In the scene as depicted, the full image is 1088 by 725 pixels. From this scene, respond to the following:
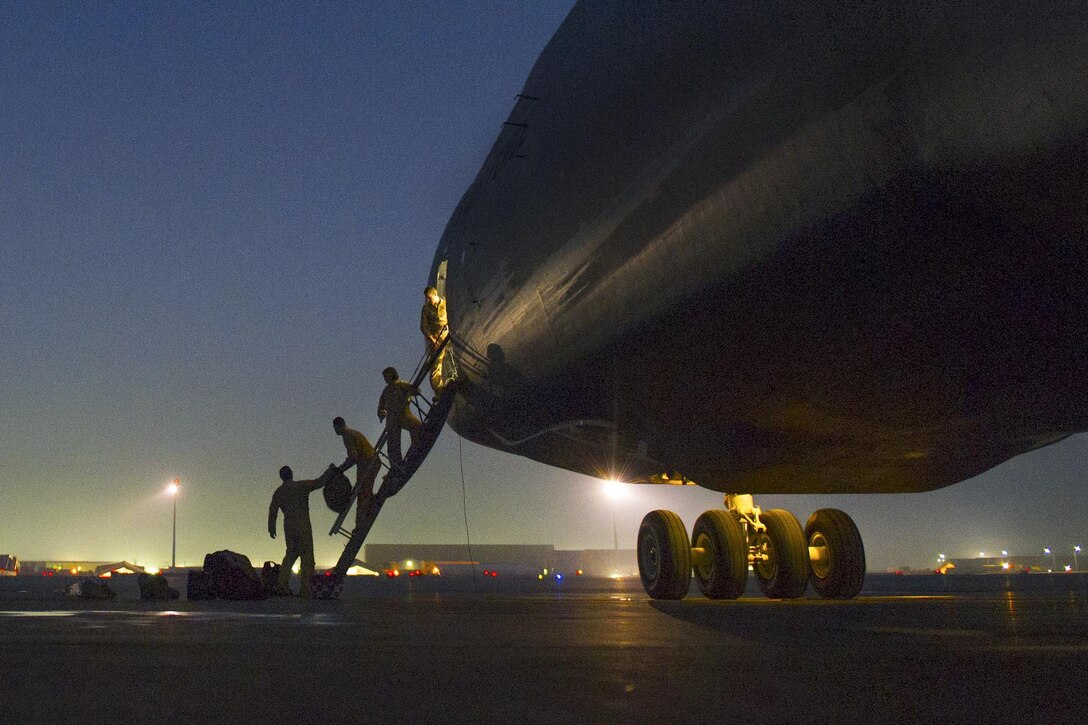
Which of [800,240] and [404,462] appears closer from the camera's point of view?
[800,240]

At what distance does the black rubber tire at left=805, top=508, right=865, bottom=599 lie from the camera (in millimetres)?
10914

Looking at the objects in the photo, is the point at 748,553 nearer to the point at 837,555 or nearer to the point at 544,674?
the point at 837,555

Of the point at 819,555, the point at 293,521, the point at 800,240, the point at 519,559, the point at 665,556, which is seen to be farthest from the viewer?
the point at 519,559

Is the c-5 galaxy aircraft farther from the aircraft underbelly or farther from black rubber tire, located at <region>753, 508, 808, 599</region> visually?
black rubber tire, located at <region>753, 508, 808, 599</region>

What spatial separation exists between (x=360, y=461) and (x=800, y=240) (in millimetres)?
9877

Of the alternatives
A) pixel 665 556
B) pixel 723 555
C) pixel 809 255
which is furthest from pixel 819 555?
pixel 809 255

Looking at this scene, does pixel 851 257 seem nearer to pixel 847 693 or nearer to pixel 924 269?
pixel 924 269

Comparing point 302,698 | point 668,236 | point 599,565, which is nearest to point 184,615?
point 668,236

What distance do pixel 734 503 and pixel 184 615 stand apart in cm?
570

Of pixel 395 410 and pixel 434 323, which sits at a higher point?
pixel 434 323

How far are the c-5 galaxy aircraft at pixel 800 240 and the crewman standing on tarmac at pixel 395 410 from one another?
15.8 ft

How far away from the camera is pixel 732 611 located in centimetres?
814

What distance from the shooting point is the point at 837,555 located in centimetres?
1098

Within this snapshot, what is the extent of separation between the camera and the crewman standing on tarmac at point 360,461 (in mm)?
14078
